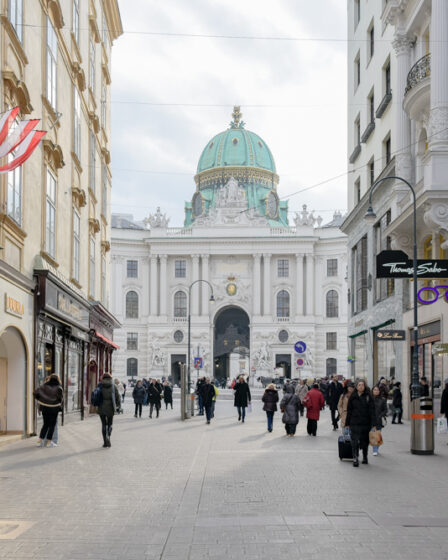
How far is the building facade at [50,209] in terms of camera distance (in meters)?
17.3

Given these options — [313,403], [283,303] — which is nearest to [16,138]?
[313,403]

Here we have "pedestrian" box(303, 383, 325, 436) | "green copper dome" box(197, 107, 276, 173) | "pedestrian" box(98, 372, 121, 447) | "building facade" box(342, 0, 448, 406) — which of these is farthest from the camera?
"green copper dome" box(197, 107, 276, 173)

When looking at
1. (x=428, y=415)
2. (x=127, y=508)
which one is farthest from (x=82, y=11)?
(x=127, y=508)

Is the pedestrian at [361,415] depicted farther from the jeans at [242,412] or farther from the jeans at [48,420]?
the jeans at [242,412]

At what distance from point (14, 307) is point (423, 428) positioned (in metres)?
9.08

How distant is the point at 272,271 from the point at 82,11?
201ft

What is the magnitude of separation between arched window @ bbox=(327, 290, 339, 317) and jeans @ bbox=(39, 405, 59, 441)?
7160 centimetres

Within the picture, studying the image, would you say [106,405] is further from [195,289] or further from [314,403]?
[195,289]

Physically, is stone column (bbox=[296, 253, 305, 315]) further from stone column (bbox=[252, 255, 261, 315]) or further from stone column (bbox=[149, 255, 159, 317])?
stone column (bbox=[149, 255, 159, 317])

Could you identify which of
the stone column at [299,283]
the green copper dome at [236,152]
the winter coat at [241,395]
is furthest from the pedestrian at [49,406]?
the green copper dome at [236,152]

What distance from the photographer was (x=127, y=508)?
31.0 ft

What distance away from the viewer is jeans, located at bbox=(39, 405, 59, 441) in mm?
16547

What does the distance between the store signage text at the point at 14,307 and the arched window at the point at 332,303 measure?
232 ft

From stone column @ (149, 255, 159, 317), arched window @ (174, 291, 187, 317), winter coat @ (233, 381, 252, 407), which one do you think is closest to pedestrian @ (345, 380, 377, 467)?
winter coat @ (233, 381, 252, 407)
